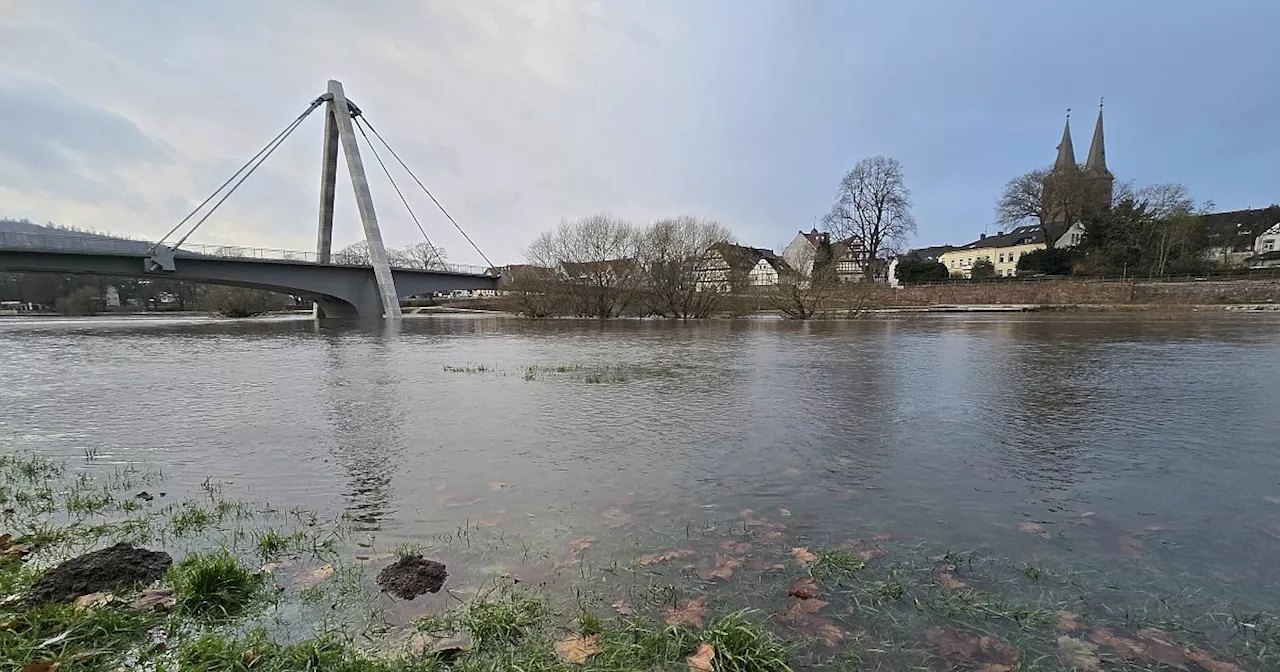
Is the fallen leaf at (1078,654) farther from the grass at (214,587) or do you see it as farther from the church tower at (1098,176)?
the church tower at (1098,176)

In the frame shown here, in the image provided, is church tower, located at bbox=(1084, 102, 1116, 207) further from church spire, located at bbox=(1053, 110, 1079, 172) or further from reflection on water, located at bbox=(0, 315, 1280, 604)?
reflection on water, located at bbox=(0, 315, 1280, 604)

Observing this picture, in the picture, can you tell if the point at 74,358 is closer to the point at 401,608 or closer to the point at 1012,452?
the point at 401,608

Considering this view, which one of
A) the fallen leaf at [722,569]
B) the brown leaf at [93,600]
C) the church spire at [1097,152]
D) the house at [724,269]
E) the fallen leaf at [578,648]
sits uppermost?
the church spire at [1097,152]

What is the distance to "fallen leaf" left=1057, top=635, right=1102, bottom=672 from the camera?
2.82 metres

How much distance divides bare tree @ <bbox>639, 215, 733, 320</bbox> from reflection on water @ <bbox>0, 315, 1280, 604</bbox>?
3456 centimetres

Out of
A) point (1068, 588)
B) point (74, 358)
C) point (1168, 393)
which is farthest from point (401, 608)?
point (74, 358)

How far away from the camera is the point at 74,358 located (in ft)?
64.3

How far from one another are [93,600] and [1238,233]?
11862 centimetres

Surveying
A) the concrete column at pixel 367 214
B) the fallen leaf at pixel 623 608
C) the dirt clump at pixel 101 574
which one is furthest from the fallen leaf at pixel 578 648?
the concrete column at pixel 367 214

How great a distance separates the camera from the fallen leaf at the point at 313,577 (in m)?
3.70

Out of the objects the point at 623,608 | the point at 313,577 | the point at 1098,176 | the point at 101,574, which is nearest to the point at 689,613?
the point at 623,608

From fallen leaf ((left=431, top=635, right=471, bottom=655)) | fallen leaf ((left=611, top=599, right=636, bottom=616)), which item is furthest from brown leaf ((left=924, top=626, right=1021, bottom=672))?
fallen leaf ((left=431, top=635, right=471, bottom=655))

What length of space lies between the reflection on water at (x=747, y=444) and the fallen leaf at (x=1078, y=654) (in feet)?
3.92

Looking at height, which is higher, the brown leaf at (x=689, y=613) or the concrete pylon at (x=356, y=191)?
the concrete pylon at (x=356, y=191)
